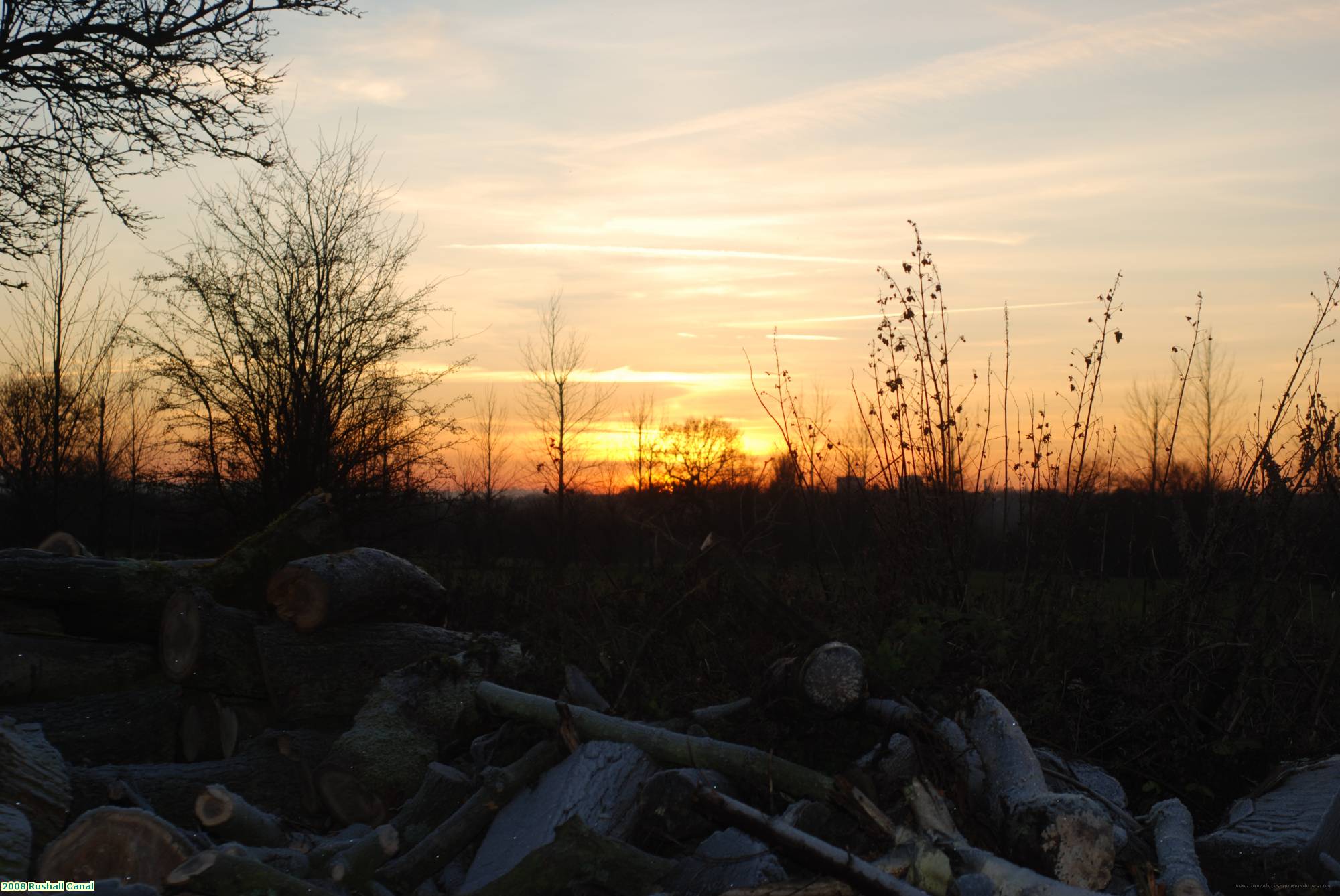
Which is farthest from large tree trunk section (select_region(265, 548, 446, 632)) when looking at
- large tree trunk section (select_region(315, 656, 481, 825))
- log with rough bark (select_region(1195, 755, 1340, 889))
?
log with rough bark (select_region(1195, 755, 1340, 889))

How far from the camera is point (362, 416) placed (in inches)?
673

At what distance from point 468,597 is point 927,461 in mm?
6636

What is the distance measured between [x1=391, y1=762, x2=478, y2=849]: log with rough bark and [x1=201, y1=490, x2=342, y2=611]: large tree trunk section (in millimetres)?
3153

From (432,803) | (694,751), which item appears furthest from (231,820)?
(694,751)

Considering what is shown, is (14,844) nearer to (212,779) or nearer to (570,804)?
(212,779)

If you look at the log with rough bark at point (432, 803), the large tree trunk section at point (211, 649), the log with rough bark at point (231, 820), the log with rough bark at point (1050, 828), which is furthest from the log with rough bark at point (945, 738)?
the large tree trunk section at point (211, 649)

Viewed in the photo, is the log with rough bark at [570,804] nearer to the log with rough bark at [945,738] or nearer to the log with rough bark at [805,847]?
the log with rough bark at [805,847]

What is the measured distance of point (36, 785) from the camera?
4398 mm

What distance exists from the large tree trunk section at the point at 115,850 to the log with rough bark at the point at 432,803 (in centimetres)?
108

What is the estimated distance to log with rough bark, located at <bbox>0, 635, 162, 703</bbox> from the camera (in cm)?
665

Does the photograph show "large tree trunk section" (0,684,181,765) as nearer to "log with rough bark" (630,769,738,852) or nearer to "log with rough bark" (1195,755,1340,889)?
"log with rough bark" (630,769,738,852)

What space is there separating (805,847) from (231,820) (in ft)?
9.47

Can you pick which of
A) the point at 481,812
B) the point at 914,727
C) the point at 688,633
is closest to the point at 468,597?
the point at 688,633

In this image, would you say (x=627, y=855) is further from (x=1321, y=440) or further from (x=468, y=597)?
(x=468, y=597)
